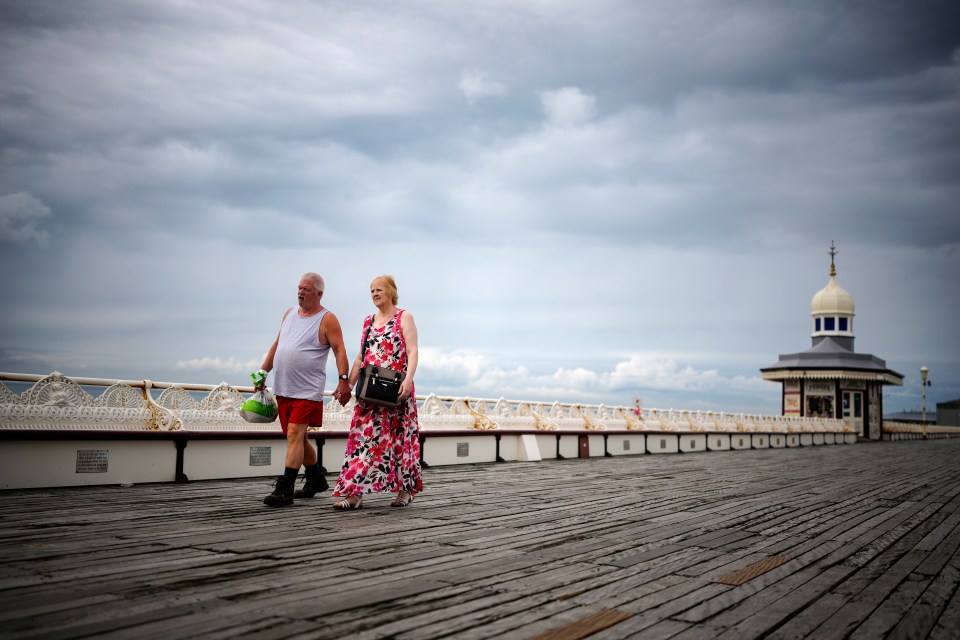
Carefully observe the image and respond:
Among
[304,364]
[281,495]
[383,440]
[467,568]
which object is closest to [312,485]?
[281,495]

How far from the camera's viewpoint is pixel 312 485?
303 inches

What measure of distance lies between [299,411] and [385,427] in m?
0.82

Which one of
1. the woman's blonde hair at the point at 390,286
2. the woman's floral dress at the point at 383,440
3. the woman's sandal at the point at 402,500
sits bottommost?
the woman's sandal at the point at 402,500

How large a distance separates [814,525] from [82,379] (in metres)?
7.81

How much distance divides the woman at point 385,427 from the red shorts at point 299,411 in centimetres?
38

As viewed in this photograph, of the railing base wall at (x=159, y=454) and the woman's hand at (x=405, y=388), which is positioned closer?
the woman's hand at (x=405, y=388)

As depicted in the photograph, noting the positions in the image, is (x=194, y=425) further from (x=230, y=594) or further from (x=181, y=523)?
(x=230, y=594)

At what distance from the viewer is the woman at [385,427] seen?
691cm

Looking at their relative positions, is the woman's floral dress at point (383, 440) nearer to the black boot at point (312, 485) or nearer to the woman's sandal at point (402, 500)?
the woman's sandal at point (402, 500)

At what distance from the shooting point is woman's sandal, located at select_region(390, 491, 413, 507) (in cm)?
709

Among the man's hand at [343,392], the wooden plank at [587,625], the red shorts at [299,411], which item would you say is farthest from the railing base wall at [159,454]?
the wooden plank at [587,625]

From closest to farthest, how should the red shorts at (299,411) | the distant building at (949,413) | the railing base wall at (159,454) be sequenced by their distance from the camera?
1. the red shorts at (299,411)
2. the railing base wall at (159,454)
3. the distant building at (949,413)

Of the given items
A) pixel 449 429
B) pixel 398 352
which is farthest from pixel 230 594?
pixel 449 429

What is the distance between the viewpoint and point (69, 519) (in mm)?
5668
